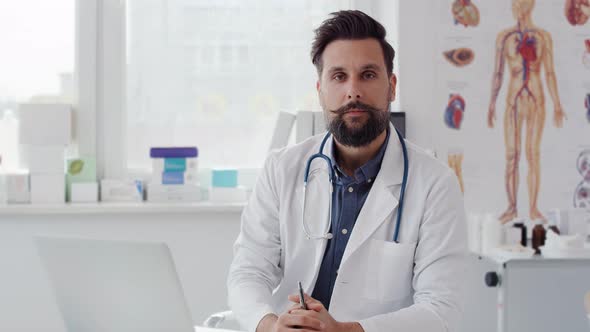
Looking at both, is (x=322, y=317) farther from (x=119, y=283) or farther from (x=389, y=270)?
(x=119, y=283)

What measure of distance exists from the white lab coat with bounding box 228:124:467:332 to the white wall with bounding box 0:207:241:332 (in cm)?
129

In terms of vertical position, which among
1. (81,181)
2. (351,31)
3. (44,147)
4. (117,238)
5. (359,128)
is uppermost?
(351,31)

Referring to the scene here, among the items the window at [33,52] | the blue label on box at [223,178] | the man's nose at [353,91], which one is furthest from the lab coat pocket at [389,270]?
the window at [33,52]

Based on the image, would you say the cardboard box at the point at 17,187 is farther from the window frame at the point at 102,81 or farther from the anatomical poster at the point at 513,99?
the anatomical poster at the point at 513,99

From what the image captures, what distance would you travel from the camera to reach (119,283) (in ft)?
4.25

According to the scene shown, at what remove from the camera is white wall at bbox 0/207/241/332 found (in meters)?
3.10

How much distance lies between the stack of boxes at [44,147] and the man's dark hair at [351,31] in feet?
5.17

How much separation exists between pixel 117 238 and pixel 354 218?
1.60 m

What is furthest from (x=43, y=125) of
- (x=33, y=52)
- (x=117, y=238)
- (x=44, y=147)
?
(x=117, y=238)

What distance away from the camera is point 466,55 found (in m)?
3.29

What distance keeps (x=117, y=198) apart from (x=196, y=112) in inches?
19.8

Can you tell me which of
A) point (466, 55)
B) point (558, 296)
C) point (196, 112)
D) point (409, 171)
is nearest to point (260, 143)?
point (196, 112)

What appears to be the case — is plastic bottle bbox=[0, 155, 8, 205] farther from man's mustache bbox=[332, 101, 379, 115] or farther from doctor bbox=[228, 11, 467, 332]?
man's mustache bbox=[332, 101, 379, 115]

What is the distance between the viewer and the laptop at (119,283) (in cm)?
128
